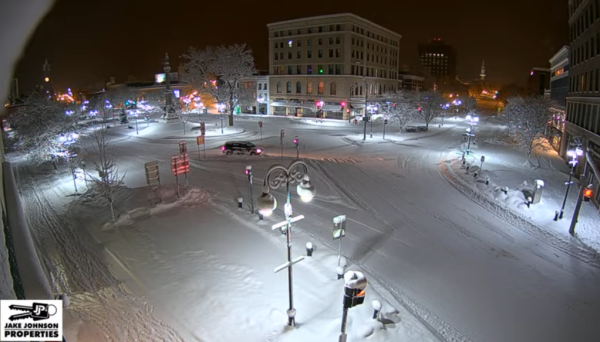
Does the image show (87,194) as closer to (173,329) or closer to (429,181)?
(173,329)

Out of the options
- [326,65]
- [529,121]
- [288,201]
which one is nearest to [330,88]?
[326,65]

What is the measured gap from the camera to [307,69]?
75312 millimetres

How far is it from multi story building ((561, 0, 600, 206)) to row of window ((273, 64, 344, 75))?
4014 centimetres

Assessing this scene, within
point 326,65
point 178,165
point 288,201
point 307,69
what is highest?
point 326,65

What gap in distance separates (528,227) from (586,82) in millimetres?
19916

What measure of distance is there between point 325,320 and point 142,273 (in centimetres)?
677

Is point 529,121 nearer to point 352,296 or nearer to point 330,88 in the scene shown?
point 352,296

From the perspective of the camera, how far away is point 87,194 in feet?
71.9

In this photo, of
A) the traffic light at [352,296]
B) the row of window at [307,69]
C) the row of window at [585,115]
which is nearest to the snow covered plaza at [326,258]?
the traffic light at [352,296]

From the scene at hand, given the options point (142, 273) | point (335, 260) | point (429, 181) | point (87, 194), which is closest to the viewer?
point (142, 273)

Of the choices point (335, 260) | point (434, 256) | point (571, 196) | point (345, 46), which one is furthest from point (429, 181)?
point (345, 46)

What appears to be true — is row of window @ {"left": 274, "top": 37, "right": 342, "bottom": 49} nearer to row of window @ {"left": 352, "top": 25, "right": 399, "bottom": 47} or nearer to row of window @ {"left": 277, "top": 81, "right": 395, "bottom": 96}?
row of window @ {"left": 352, "top": 25, "right": 399, "bottom": 47}

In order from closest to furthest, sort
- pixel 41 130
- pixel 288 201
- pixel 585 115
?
pixel 288 201 < pixel 41 130 < pixel 585 115

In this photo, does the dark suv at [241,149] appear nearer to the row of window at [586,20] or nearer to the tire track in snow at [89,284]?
the tire track in snow at [89,284]
